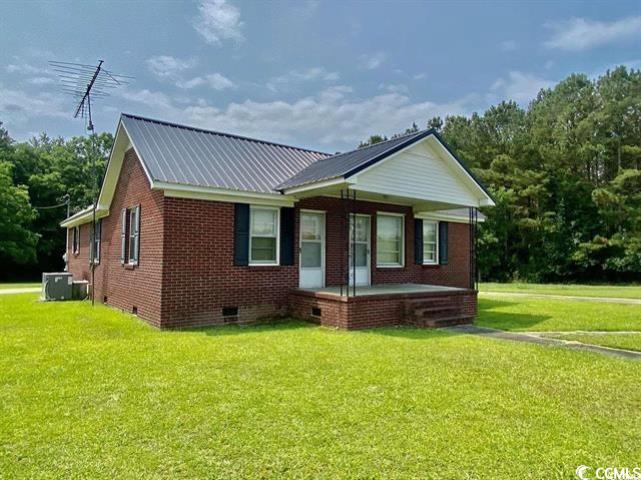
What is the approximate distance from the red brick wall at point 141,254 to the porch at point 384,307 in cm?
323

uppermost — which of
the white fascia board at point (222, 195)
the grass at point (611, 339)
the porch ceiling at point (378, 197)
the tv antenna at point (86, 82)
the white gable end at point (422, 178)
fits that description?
the tv antenna at point (86, 82)

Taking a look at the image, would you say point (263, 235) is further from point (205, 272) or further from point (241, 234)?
point (205, 272)

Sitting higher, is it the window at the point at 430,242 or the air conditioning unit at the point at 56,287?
the window at the point at 430,242

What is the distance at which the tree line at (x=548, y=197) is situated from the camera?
29906 millimetres

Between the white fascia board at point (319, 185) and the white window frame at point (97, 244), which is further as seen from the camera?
the white window frame at point (97, 244)

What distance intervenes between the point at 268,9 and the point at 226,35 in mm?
2059

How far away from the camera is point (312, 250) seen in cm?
1124

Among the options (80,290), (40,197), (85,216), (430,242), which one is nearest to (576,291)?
(430,242)

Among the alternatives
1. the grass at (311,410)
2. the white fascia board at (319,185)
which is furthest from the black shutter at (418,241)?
the grass at (311,410)

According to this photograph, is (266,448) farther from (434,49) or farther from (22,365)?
(434,49)

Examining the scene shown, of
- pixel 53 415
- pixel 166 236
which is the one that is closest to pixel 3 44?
pixel 166 236

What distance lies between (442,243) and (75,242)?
1664 centimetres

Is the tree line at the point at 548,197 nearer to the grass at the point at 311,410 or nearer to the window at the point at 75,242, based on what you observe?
the window at the point at 75,242

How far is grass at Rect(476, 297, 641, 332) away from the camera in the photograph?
31.4 feet
